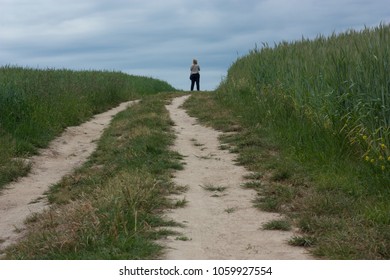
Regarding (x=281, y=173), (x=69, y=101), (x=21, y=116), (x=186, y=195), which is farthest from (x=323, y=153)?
(x=69, y=101)

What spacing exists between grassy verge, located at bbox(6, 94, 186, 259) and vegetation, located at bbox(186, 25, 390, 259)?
4.89 ft

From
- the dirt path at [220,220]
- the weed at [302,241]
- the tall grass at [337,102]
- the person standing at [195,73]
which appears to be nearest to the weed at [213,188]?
the dirt path at [220,220]

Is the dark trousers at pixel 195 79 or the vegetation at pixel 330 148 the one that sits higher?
the dark trousers at pixel 195 79

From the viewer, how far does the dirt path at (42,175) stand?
7.65 meters

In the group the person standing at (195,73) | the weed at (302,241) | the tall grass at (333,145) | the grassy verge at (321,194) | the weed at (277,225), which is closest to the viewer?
the grassy verge at (321,194)

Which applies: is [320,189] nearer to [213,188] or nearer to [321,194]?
[321,194]

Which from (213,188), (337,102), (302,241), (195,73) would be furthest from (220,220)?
(195,73)

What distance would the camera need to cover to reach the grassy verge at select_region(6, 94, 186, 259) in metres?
5.30

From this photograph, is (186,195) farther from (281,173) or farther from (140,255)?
(140,255)

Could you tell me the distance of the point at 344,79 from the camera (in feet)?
29.8

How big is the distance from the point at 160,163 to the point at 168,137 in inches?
119

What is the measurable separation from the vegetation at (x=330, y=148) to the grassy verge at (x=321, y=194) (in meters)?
0.01

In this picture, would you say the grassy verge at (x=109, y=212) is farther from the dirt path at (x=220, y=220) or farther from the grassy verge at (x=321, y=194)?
the grassy verge at (x=321, y=194)

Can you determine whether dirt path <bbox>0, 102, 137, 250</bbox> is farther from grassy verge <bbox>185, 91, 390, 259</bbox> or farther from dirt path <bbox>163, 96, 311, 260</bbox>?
grassy verge <bbox>185, 91, 390, 259</bbox>
